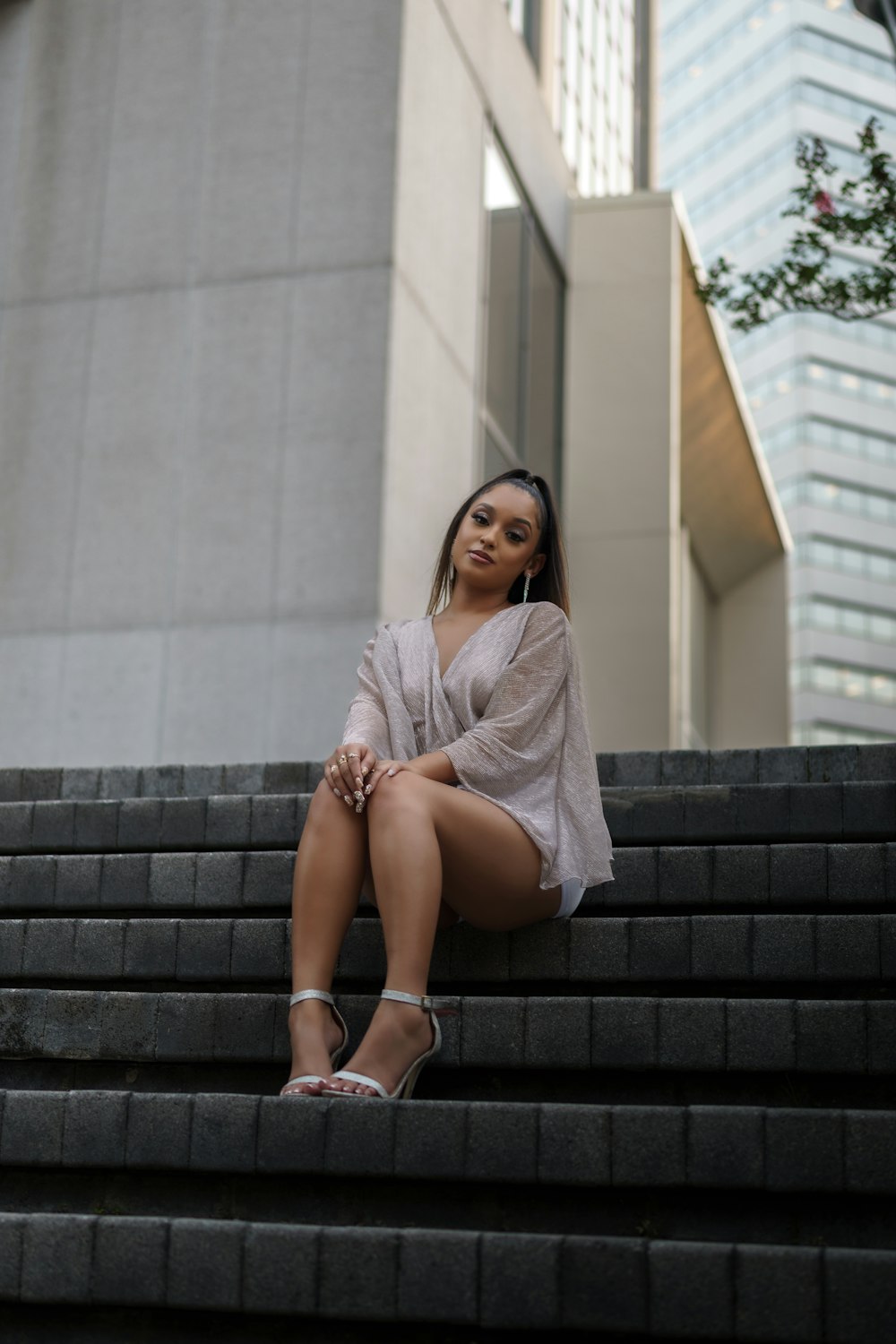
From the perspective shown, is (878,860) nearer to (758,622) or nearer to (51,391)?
(51,391)

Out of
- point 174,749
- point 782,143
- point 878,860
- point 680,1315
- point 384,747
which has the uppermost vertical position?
point 782,143

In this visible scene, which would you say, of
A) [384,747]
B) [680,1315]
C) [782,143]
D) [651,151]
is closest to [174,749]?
[384,747]

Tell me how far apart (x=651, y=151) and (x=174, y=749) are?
573 inches

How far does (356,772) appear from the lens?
11.3 ft

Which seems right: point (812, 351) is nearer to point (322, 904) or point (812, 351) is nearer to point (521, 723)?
point (521, 723)

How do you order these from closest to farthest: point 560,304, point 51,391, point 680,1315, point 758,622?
1. point 680,1315
2. point 51,391
3. point 560,304
4. point 758,622

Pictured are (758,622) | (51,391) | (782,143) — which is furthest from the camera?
(782,143)

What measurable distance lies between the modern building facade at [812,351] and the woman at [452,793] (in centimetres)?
5572

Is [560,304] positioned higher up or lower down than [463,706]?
higher up

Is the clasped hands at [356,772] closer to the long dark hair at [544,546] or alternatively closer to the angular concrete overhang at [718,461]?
the long dark hair at [544,546]

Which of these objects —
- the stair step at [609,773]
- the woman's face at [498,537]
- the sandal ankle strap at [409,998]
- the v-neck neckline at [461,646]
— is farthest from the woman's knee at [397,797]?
the stair step at [609,773]

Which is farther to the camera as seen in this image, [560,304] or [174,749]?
[560,304]

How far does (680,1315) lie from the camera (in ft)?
8.32

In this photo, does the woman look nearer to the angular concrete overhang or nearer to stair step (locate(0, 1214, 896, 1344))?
stair step (locate(0, 1214, 896, 1344))
